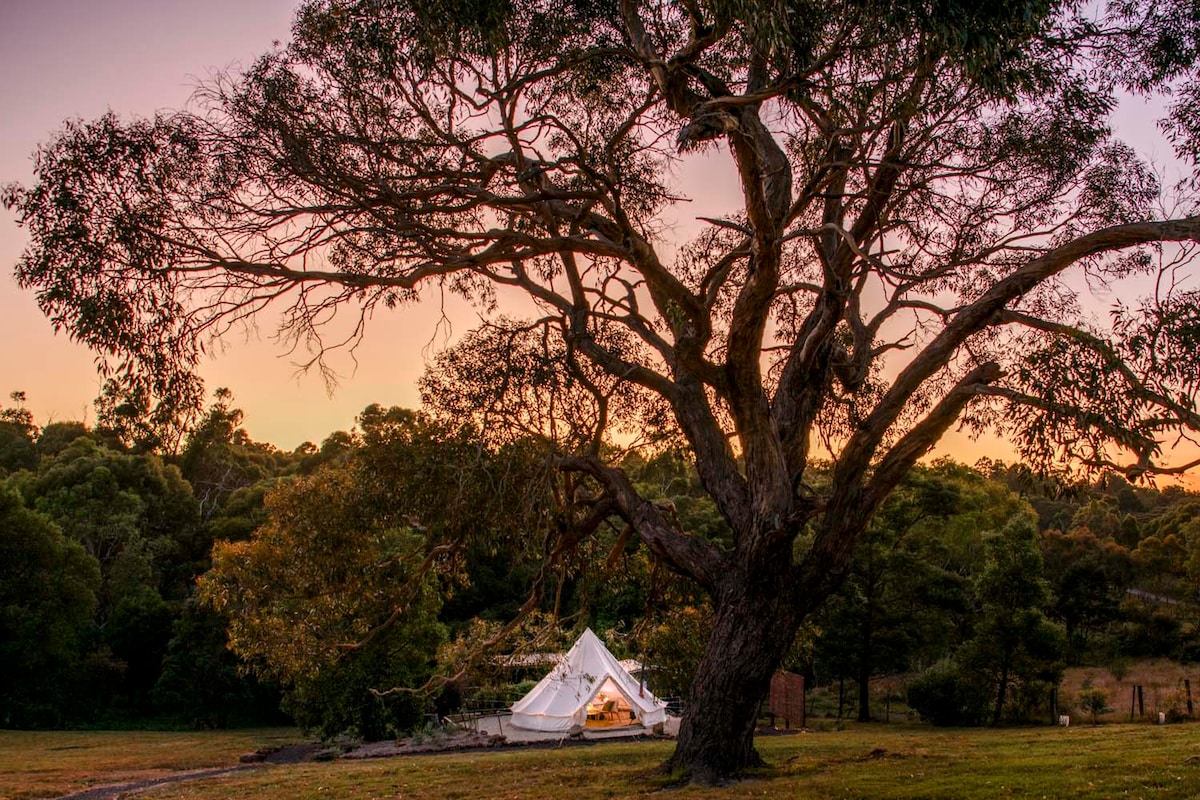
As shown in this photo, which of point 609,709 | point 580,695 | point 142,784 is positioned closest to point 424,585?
point 142,784

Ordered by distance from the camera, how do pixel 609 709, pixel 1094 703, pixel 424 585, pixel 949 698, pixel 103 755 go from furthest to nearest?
1. pixel 949 698
2. pixel 609 709
3. pixel 1094 703
4. pixel 103 755
5. pixel 424 585

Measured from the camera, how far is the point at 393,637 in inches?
819

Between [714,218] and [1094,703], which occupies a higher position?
[714,218]

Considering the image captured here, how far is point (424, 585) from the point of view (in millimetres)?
15828

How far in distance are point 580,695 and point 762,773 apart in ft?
40.7

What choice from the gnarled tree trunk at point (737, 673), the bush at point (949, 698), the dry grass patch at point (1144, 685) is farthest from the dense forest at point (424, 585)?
the gnarled tree trunk at point (737, 673)

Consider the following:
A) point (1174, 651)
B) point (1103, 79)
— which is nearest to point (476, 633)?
point (1103, 79)

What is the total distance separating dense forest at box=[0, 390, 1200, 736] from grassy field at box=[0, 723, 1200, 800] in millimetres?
1556

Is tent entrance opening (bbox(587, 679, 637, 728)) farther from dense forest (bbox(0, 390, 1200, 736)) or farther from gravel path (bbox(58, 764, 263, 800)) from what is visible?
gravel path (bbox(58, 764, 263, 800))

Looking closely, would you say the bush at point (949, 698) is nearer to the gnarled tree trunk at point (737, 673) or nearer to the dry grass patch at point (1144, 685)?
the dry grass patch at point (1144, 685)

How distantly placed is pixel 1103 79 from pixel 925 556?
Answer: 20.6 meters

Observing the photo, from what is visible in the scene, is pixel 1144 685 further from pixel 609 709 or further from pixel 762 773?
pixel 762 773

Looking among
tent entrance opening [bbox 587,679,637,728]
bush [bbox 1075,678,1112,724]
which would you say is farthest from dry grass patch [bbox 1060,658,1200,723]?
tent entrance opening [bbox 587,679,637,728]

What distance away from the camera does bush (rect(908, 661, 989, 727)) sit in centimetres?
2195
